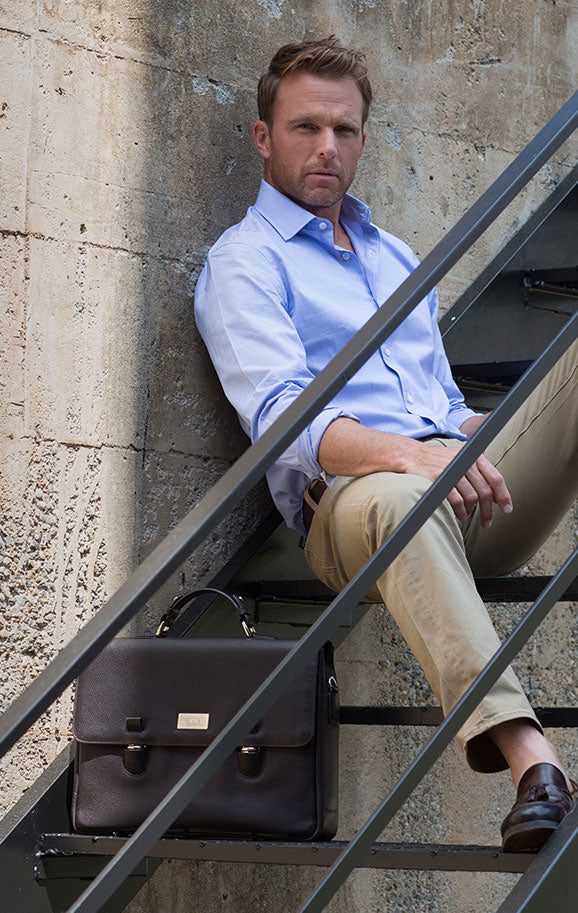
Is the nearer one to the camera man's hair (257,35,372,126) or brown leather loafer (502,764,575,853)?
brown leather loafer (502,764,575,853)

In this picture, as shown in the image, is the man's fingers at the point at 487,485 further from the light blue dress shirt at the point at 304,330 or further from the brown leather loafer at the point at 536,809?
the brown leather loafer at the point at 536,809

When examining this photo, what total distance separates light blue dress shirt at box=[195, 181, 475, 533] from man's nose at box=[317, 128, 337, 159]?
126mm

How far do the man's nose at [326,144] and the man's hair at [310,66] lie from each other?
129mm

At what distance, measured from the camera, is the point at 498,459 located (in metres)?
2.21

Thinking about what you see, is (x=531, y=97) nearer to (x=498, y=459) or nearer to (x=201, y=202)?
(x=201, y=202)

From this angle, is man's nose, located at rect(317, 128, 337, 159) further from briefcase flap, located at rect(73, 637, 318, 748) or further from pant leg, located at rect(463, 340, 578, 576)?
briefcase flap, located at rect(73, 637, 318, 748)

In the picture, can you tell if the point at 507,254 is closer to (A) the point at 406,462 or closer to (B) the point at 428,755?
(A) the point at 406,462

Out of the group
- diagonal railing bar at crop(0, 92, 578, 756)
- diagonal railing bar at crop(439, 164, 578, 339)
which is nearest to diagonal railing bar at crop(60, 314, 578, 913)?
diagonal railing bar at crop(0, 92, 578, 756)

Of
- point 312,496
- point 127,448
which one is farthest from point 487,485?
point 127,448

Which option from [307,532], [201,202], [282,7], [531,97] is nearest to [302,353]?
[307,532]

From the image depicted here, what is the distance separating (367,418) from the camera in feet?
7.64

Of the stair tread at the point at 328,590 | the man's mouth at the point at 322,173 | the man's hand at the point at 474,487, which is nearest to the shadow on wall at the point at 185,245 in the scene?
the stair tread at the point at 328,590

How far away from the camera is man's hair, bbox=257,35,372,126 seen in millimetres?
2463

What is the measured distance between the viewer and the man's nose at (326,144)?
2.44 meters
